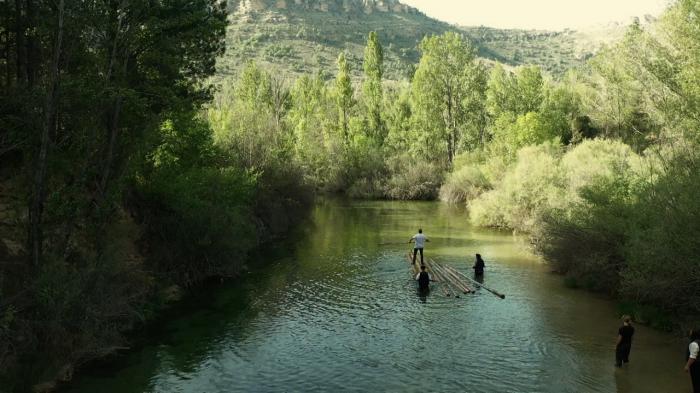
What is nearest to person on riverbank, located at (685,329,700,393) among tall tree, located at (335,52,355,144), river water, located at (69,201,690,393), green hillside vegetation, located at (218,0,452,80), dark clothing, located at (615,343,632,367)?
river water, located at (69,201,690,393)

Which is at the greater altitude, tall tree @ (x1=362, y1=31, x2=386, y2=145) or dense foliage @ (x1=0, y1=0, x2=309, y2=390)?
tall tree @ (x1=362, y1=31, x2=386, y2=145)

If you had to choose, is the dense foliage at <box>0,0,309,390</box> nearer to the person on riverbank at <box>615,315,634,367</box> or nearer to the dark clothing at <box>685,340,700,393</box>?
the person on riverbank at <box>615,315,634,367</box>

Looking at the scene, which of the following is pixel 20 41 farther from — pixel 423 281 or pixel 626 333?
pixel 626 333

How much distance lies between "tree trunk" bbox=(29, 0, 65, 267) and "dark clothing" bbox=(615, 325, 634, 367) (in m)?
17.2

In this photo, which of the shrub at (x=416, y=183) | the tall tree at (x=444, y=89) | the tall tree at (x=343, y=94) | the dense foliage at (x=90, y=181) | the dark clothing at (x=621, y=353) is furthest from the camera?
the tall tree at (x=343, y=94)

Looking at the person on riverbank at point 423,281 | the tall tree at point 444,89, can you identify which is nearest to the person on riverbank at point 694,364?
the person on riverbank at point 423,281

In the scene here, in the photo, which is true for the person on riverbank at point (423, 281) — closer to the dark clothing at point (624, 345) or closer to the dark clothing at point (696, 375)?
the dark clothing at point (624, 345)

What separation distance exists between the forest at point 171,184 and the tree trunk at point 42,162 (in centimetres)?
5

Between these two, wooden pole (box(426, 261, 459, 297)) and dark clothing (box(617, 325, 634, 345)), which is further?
wooden pole (box(426, 261, 459, 297))

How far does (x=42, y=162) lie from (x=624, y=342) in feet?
58.6

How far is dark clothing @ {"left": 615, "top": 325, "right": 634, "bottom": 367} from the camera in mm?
17125

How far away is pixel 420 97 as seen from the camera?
71375mm

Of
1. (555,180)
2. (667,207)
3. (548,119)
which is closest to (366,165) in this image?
(548,119)

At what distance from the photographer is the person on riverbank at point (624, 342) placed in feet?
56.1
